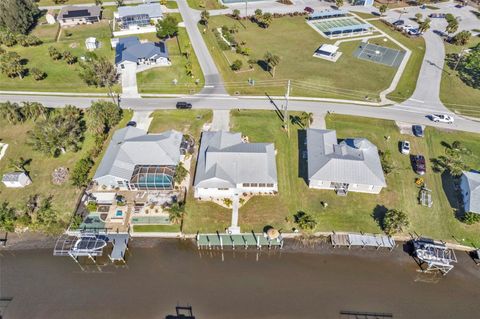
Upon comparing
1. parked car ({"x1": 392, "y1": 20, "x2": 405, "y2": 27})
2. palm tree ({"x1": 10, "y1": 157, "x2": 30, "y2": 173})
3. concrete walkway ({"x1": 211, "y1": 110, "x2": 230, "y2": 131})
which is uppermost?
parked car ({"x1": 392, "y1": 20, "x2": 405, "y2": 27})

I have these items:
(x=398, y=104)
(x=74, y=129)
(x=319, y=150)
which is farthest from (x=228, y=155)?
(x=398, y=104)

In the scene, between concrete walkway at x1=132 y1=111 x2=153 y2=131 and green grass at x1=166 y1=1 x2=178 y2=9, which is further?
green grass at x1=166 y1=1 x2=178 y2=9

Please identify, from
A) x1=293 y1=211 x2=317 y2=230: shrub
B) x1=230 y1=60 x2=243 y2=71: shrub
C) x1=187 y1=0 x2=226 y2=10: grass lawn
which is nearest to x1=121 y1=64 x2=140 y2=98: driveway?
x1=230 y1=60 x2=243 y2=71: shrub

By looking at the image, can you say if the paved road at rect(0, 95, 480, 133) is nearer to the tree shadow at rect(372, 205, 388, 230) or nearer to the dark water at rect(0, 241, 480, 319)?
the tree shadow at rect(372, 205, 388, 230)

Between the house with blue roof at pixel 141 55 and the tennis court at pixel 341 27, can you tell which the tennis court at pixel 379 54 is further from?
the house with blue roof at pixel 141 55

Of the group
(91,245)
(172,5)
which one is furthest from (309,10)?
(91,245)

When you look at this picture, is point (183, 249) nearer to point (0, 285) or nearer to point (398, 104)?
point (0, 285)

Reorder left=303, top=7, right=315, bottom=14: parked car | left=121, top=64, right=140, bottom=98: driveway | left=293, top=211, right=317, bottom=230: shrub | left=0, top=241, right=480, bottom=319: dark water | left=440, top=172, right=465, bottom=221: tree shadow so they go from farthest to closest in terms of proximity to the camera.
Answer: left=303, top=7, right=315, bottom=14: parked car
left=121, top=64, right=140, bottom=98: driveway
left=440, top=172, right=465, bottom=221: tree shadow
left=293, top=211, right=317, bottom=230: shrub
left=0, top=241, right=480, bottom=319: dark water
